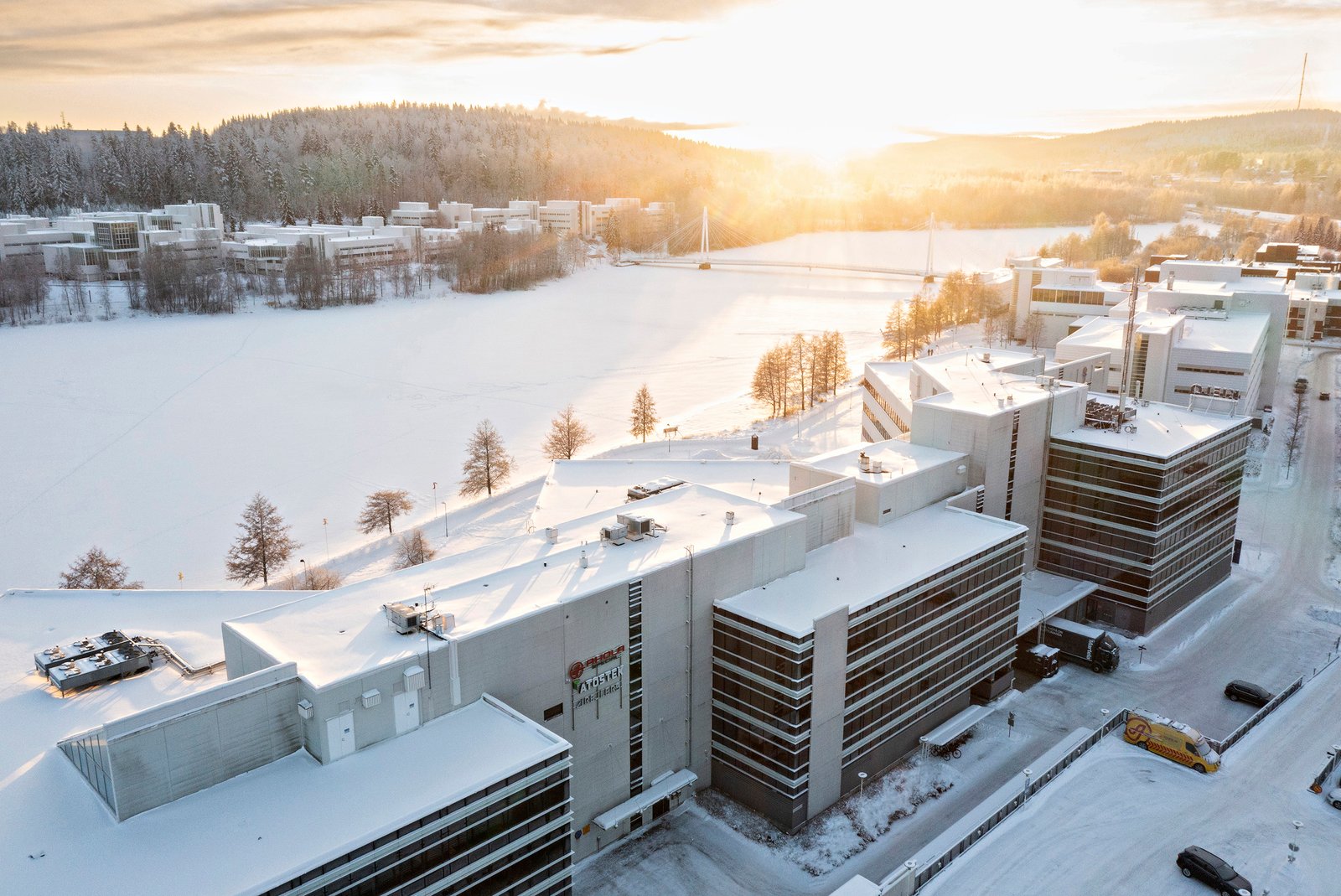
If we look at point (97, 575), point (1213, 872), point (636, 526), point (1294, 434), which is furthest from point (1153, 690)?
point (97, 575)

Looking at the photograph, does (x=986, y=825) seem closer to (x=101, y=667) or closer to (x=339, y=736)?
(x=339, y=736)

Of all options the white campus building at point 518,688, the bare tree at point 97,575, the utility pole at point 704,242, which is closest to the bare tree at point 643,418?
the white campus building at point 518,688

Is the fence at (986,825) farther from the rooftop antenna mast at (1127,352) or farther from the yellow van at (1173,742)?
the rooftop antenna mast at (1127,352)

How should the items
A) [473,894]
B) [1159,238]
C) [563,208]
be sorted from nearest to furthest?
[473,894], [1159,238], [563,208]

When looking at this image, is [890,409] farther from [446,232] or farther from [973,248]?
[973,248]

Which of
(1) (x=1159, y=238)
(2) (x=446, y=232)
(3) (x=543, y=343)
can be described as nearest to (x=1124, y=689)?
(3) (x=543, y=343)

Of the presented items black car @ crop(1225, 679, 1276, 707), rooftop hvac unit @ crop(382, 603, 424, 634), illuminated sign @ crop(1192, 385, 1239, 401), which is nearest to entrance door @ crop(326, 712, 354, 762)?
rooftop hvac unit @ crop(382, 603, 424, 634)
